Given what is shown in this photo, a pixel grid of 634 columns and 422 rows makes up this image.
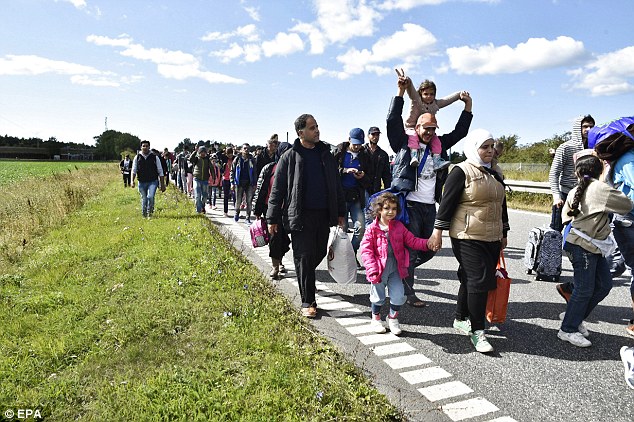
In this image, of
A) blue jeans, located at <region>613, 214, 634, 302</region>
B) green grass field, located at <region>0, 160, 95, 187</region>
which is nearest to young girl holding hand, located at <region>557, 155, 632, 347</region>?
blue jeans, located at <region>613, 214, 634, 302</region>

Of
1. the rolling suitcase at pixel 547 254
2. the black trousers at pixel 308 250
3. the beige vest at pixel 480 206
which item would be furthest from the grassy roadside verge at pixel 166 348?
the rolling suitcase at pixel 547 254

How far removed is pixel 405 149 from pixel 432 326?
6.14ft

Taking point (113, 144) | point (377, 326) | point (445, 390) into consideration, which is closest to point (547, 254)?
point (377, 326)

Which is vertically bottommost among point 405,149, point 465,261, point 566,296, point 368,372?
point 368,372

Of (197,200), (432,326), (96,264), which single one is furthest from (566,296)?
(197,200)

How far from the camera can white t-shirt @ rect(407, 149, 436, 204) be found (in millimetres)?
4996

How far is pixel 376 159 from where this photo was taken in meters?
7.61

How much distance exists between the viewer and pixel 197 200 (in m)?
13.5

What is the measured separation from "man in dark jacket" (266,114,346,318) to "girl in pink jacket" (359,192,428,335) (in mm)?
651

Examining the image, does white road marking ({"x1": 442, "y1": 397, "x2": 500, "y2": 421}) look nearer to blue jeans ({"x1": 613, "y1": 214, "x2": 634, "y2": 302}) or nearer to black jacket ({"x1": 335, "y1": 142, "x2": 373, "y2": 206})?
blue jeans ({"x1": 613, "y1": 214, "x2": 634, "y2": 302})

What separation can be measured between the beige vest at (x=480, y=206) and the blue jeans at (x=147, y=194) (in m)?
Result: 9.78

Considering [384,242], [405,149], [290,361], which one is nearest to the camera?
[290,361]

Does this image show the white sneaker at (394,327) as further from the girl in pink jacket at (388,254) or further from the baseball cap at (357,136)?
the baseball cap at (357,136)

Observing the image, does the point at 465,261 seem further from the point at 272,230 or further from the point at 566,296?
the point at 272,230
